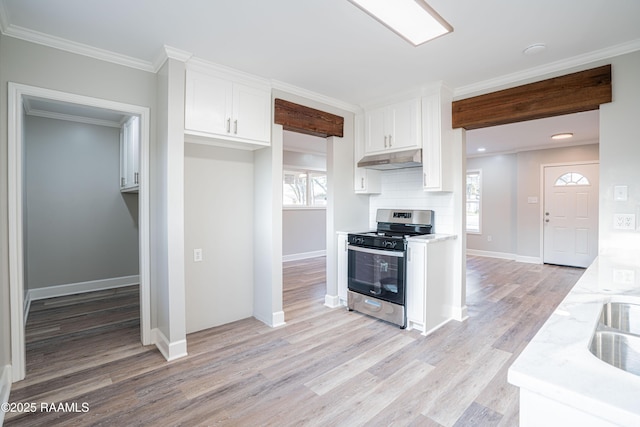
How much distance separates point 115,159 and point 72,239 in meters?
1.30

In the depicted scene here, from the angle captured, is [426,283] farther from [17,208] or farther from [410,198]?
[17,208]

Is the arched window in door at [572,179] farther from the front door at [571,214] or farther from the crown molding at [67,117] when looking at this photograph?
the crown molding at [67,117]

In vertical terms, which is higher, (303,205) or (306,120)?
(306,120)

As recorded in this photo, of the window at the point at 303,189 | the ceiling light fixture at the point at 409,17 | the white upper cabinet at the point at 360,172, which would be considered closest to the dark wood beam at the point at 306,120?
the white upper cabinet at the point at 360,172

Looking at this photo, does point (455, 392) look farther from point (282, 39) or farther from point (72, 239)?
point (72, 239)

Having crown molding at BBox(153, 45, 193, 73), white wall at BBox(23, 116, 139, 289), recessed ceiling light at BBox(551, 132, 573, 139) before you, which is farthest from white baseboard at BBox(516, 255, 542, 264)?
white wall at BBox(23, 116, 139, 289)

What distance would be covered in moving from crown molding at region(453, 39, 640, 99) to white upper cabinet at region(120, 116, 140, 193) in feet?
13.1

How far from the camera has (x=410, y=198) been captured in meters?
3.88

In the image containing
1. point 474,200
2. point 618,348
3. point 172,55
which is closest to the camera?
point 618,348

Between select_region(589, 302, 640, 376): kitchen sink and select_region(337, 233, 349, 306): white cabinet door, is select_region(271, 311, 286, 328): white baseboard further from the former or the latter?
select_region(589, 302, 640, 376): kitchen sink

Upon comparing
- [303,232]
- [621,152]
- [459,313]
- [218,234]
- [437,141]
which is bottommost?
[459,313]

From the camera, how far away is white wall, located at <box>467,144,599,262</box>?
6.56 m

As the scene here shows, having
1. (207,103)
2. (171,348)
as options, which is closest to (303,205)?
(207,103)

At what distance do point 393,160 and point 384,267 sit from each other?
3.90 ft
